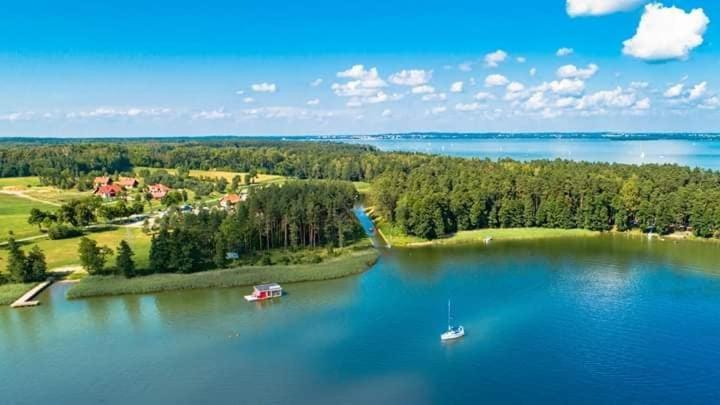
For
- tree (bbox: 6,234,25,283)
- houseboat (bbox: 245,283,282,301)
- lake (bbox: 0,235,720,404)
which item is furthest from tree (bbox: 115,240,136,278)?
houseboat (bbox: 245,283,282,301)

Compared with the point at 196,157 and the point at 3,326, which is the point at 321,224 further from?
the point at 196,157

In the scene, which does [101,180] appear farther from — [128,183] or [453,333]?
[453,333]

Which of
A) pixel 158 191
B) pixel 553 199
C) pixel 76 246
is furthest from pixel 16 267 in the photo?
pixel 553 199

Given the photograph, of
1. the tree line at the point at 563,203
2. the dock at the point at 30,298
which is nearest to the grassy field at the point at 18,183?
the dock at the point at 30,298

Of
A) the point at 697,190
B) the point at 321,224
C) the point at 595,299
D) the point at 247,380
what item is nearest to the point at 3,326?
the point at 247,380

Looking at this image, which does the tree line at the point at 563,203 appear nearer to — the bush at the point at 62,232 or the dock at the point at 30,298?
the dock at the point at 30,298
